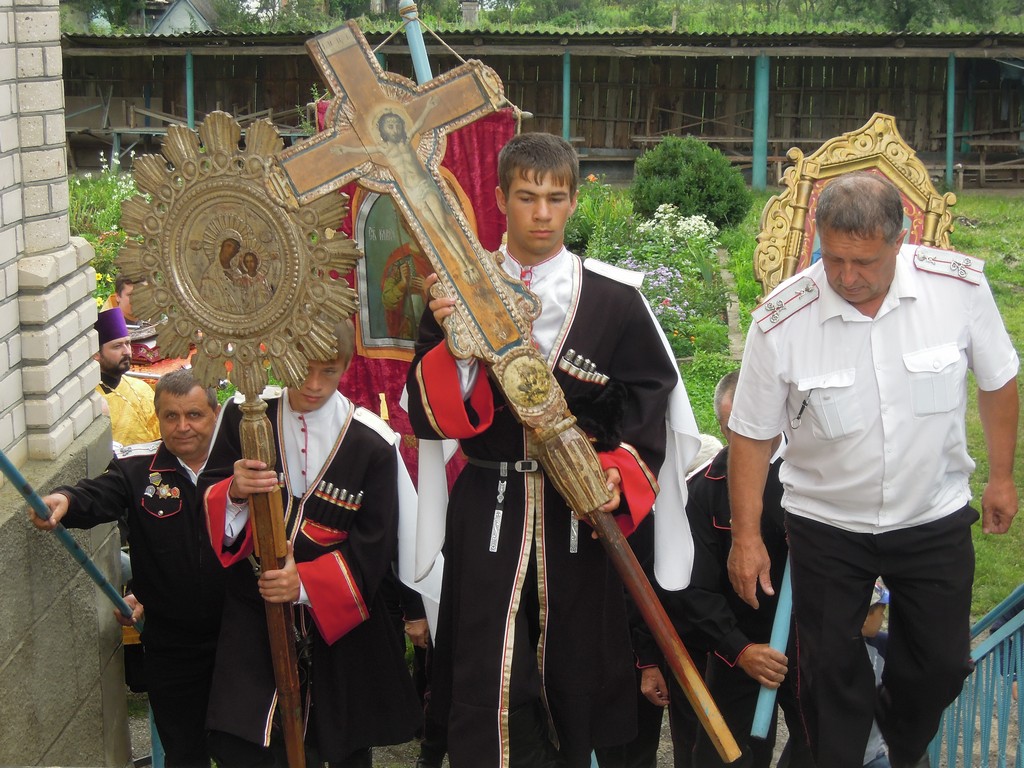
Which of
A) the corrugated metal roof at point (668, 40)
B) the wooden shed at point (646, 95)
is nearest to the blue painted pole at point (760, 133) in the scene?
the wooden shed at point (646, 95)

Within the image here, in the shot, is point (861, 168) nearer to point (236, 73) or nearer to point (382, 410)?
point (382, 410)

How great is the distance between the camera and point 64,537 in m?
3.98

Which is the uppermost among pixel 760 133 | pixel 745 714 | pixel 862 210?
pixel 760 133

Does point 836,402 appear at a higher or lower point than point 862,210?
lower

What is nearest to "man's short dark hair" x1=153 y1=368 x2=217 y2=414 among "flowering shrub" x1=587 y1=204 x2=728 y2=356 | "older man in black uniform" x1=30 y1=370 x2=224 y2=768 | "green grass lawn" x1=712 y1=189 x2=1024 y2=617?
"older man in black uniform" x1=30 y1=370 x2=224 y2=768

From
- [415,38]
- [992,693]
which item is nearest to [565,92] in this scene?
[415,38]

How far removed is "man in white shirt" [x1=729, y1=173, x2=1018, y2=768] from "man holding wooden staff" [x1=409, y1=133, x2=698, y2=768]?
321mm

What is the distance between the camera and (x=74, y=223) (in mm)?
13398

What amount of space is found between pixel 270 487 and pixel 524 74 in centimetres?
1944

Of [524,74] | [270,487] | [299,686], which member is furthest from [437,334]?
[524,74]

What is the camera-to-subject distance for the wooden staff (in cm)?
342

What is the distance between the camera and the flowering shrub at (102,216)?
37.7 ft

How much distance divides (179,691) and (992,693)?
260cm

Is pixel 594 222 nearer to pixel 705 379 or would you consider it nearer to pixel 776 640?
pixel 705 379
